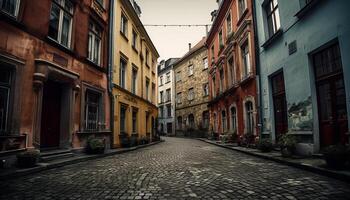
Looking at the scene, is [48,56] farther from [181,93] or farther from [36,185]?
[181,93]

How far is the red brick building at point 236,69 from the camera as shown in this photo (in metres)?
11.9

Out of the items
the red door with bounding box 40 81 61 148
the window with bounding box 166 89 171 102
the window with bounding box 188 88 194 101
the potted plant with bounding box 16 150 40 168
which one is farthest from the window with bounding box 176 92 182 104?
the potted plant with bounding box 16 150 40 168

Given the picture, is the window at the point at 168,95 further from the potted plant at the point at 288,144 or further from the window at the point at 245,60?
the potted plant at the point at 288,144

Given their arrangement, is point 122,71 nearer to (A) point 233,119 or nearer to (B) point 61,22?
(B) point 61,22

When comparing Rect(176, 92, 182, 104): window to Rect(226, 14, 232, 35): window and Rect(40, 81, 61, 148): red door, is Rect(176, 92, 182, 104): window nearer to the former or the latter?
Rect(226, 14, 232, 35): window

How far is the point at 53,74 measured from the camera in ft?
25.4

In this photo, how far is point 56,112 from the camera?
8633mm

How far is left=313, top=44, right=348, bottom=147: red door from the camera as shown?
6.04 meters

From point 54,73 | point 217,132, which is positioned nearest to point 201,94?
point 217,132

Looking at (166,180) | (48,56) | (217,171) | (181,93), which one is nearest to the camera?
(166,180)

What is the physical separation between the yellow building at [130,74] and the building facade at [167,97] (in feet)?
44.1

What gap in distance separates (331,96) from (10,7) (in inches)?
384

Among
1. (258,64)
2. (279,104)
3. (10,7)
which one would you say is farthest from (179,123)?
(10,7)

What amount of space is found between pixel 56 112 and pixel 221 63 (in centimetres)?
1299
